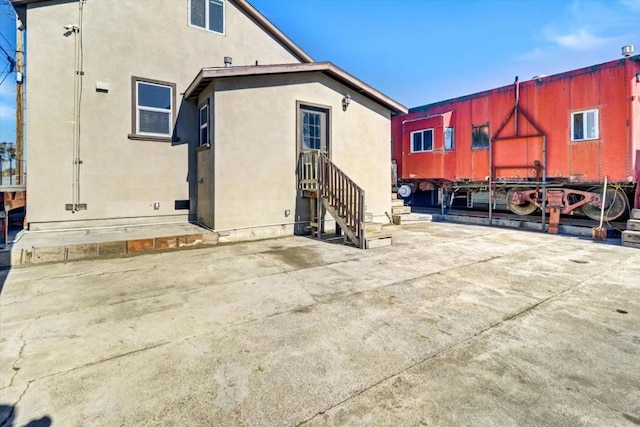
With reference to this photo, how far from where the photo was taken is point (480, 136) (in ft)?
35.0

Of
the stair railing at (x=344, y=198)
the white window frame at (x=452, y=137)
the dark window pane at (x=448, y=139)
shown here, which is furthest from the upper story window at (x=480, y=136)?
the stair railing at (x=344, y=198)

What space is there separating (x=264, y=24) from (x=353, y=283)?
29.0 feet

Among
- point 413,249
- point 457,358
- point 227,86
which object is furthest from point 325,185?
point 457,358

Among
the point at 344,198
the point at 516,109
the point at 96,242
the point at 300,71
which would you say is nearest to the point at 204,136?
the point at 300,71

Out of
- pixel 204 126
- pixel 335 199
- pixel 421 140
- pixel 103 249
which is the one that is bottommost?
pixel 103 249

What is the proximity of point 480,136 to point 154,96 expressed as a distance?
32.9 feet

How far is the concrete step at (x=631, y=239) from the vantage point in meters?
6.58

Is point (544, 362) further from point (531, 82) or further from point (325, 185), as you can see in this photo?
point (531, 82)

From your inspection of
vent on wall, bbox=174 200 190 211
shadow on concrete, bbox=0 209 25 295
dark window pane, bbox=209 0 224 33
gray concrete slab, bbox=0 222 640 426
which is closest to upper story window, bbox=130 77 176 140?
vent on wall, bbox=174 200 190 211

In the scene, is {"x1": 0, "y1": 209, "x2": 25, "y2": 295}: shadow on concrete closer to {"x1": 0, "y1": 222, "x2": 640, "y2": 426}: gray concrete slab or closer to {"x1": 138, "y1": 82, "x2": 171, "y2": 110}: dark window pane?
{"x1": 0, "y1": 222, "x2": 640, "y2": 426}: gray concrete slab

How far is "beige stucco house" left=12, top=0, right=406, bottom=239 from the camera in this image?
22.1 ft

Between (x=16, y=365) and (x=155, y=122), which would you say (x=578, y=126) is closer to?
(x=155, y=122)

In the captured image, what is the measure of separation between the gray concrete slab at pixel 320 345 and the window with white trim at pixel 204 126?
375 cm

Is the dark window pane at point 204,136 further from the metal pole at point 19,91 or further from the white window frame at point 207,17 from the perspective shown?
the metal pole at point 19,91
